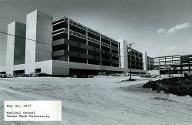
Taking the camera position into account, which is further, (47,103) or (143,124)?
(143,124)

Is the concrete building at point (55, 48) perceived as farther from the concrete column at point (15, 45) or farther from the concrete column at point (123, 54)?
the concrete column at point (123, 54)

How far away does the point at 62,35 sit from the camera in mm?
47375

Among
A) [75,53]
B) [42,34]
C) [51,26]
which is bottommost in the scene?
[75,53]

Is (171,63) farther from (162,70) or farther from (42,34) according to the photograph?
(42,34)

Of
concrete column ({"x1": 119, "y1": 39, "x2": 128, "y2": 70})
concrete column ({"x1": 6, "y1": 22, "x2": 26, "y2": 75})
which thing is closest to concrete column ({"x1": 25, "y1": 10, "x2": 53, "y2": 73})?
concrete column ({"x1": 6, "y1": 22, "x2": 26, "y2": 75})

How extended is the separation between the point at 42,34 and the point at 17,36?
13527mm

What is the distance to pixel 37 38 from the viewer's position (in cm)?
4428

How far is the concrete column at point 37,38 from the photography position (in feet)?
146

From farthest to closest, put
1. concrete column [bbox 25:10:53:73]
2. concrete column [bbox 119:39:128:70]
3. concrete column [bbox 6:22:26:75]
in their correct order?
1. concrete column [bbox 119:39:128:70]
2. concrete column [bbox 6:22:26:75]
3. concrete column [bbox 25:10:53:73]

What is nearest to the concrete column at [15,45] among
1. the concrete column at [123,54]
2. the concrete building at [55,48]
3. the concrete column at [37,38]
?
the concrete building at [55,48]

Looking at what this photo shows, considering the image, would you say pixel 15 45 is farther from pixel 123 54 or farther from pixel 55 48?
pixel 123 54

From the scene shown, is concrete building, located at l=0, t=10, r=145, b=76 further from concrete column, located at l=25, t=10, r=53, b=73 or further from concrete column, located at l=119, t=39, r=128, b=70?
concrete column, located at l=119, t=39, r=128, b=70

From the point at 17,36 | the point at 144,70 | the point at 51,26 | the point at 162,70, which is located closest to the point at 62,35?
the point at 51,26

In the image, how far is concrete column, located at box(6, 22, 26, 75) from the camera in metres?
53.7
